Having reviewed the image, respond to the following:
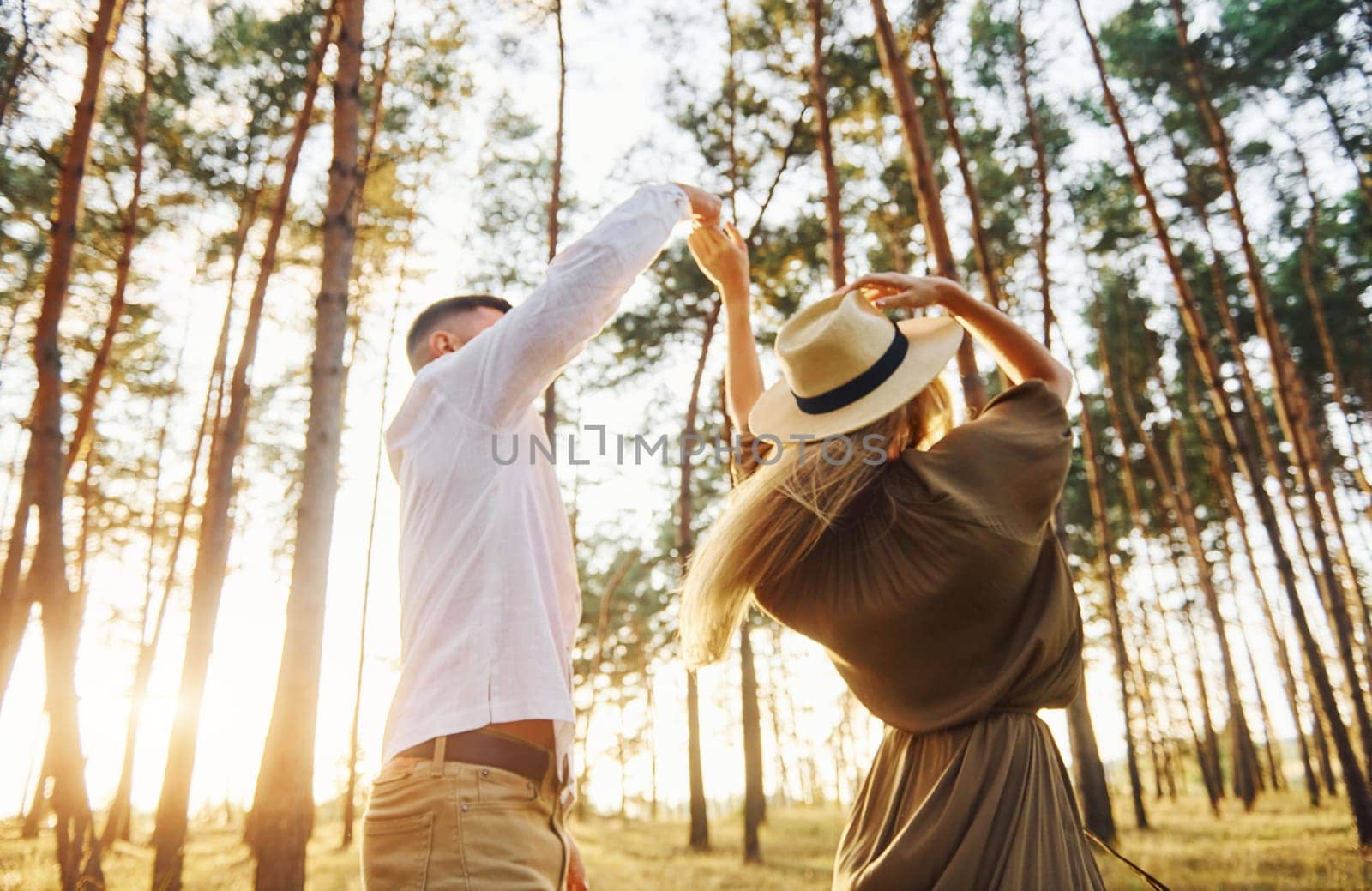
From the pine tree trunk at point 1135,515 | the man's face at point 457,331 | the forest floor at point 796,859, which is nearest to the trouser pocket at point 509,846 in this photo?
the man's face at point 457,331

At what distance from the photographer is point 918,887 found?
139cm

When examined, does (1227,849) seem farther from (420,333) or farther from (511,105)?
(511,105)

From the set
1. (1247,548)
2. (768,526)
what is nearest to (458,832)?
(768,526)

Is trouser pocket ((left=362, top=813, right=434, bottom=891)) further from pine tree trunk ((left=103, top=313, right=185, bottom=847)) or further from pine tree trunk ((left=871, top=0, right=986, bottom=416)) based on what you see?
pine tree trunk ((left=103, top=313, right=185, bottom=847))

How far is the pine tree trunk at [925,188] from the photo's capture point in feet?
19.3

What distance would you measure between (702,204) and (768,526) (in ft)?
2.86

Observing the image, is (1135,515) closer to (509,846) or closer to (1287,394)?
(1287,394)

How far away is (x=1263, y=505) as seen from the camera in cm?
923

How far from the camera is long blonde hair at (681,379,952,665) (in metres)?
1.57

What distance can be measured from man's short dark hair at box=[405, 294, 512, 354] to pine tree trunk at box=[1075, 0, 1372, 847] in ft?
29.2

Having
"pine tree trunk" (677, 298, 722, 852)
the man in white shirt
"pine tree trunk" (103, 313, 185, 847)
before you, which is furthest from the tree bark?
"pine tree trunk" (103, 313, 185, 847)

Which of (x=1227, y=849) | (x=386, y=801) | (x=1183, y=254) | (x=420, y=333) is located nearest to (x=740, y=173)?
(x=1183, y=254)

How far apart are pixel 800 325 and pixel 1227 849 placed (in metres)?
10.6

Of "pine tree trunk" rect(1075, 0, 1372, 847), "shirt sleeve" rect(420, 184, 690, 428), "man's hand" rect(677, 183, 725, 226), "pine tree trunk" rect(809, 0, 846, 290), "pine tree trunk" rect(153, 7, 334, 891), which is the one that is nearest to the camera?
"shirt sleeve" rect(420, 184, 690, 428)
